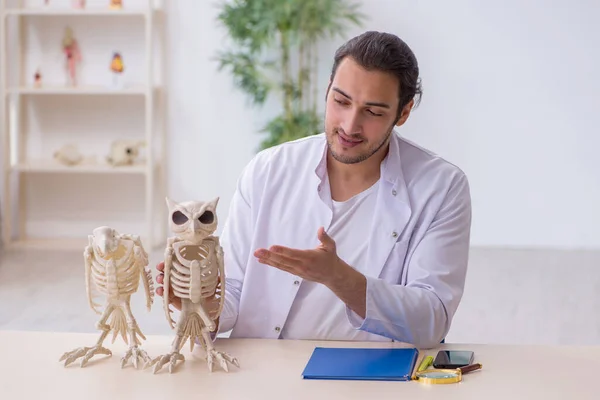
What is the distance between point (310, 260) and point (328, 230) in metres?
0.43

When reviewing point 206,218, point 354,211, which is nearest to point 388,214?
point 354,211

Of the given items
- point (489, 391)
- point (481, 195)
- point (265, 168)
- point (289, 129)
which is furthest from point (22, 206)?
point (489, 391)

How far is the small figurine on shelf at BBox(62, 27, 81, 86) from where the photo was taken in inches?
225

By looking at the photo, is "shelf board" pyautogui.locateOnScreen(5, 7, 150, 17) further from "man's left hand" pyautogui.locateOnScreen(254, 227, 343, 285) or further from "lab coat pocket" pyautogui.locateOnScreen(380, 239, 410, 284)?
"man's left hand" pyautogui.locateOnScreen(254, 227, 343, 285)

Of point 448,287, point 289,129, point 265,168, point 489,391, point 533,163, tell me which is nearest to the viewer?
point 489,391

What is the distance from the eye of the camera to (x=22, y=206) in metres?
6.05

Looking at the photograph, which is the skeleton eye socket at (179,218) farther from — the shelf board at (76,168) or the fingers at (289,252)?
the shelf board at (76,168)

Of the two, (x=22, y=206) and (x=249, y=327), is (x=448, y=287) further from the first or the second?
(x=22, y=206)

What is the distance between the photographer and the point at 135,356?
165cm

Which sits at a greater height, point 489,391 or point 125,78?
point 125,78

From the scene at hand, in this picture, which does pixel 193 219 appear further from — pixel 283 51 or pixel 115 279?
pixel 283 51

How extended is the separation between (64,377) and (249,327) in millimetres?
538

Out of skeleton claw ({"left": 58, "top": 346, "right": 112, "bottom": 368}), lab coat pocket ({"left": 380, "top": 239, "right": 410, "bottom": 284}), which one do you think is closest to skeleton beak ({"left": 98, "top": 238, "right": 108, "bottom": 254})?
skeleton claw ({"left": 58, "top": 346, "right": 112, "bottom": 368})

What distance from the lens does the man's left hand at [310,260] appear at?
1608mm
